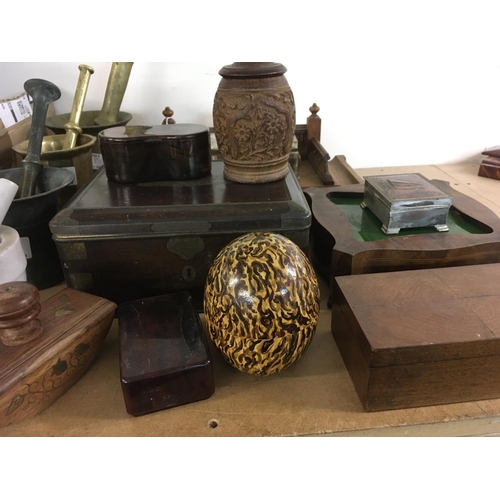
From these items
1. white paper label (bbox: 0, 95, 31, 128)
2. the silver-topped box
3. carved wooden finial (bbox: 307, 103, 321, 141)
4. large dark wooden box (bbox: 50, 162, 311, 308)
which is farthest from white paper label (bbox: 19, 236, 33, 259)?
carved wooden finial (bbox: 307, 103, 321, 141)

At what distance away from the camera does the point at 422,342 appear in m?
0.56

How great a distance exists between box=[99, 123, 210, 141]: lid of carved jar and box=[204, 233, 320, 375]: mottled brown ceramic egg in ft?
1.12

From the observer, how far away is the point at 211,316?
0.63m

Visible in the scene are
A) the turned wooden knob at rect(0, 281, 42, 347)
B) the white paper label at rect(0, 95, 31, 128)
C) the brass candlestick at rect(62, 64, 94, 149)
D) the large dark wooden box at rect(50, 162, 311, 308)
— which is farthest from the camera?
the white paper label at rect(0, 95, 31, 128)

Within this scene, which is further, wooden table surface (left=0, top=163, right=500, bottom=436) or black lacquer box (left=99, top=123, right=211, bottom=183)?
black lacquer box (left=99, top=123, right=211, bottom=183)

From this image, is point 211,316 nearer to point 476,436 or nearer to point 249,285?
point 249,285

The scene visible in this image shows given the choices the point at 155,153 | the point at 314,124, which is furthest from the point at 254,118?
the point at 314,124

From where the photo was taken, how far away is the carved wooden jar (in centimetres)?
80

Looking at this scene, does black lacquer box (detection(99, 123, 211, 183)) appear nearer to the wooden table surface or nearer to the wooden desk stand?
the wooden desk stand

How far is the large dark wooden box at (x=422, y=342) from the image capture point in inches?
22.4

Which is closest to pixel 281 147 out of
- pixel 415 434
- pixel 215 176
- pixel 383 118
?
pixel 215 176

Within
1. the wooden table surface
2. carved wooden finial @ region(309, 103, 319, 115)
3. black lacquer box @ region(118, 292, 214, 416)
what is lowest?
the wooden table surface

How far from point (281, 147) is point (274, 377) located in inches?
17.6

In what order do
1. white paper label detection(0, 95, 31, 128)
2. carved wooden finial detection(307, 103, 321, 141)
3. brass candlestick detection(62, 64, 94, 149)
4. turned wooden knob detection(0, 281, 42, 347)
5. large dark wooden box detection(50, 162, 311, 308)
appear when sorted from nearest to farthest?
1. turned wooden knob detection(0, 281, 42, 347)
2. large dark wooden box detection(50, 162, 311, 308)
3. brass candlestick detection(62, 64, 94, 149)
4. white paper label detection(0, 95, 31, 128)
5. carved wooden finial detection(307, 103, 321, 141)
